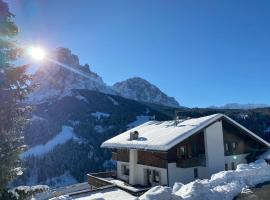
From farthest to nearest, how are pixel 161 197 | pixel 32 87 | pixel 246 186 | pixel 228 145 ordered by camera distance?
pixel 228 145
pixel 246 186
pixel 161 197
pixel 32 87

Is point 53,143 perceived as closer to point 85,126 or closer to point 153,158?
point 85,126

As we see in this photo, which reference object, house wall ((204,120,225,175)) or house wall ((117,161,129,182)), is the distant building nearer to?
house wall ((204,120,225,175))

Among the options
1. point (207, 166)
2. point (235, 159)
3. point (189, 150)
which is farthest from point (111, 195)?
point (235, 159)

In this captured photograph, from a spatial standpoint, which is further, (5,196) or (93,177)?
(93,177)

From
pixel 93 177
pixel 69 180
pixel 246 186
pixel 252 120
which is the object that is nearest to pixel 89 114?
pixel 69 180

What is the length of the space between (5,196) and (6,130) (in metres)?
2.37

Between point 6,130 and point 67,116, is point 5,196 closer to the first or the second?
point 6,130

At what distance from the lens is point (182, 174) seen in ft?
80.4

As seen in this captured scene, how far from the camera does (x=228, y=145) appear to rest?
27.3m

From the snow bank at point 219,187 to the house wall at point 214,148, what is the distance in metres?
4.05

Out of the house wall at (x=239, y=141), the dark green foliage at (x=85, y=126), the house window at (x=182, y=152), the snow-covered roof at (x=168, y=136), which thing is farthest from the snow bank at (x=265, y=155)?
the dark green foliage at (x=85, y=126)

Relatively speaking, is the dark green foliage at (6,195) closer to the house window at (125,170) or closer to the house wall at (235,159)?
the house wall at (235,159)

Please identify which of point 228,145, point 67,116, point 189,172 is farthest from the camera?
point 67,116

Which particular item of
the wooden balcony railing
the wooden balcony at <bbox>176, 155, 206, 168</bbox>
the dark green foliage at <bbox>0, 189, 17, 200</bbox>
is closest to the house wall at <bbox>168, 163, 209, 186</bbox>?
the wooden balcony at <bbox>176, 155, 206, 168</bbox>
